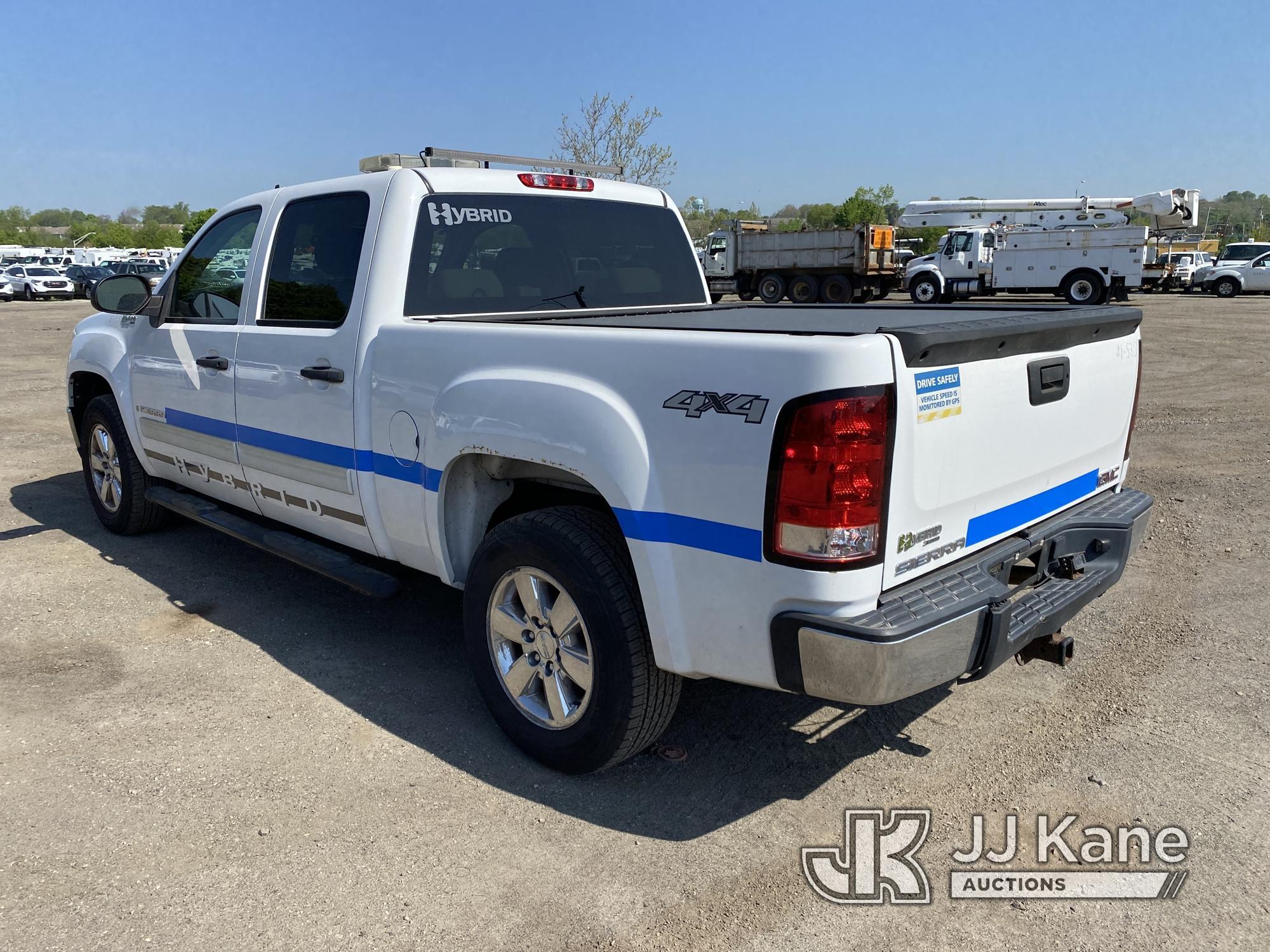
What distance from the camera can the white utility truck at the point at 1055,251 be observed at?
2730cm

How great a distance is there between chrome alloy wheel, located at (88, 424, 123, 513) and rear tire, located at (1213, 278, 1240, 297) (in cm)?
3492

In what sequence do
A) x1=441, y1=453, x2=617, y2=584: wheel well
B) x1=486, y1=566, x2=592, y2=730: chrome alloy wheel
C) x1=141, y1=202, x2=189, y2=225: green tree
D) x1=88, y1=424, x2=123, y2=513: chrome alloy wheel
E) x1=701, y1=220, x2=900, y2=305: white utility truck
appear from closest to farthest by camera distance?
x1=486, y1=566, x2=592, y2=730: chrome alloy wheel → x1=441, y1=453, x2=617, y2=584: wheel well → x1=88, y1=424, x2=123, y2=513: chrome alloy wheel → x1=701, y1=220, x2=900, y2=305: white utility truck → x1=141, y1=202, x2=189, y2=225: green tree

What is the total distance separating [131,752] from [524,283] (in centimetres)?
243

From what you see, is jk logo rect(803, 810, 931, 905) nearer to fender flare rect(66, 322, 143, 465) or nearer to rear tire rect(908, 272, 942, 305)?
fender flare rect(66, 322, 143, 465)

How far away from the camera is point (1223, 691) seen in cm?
392

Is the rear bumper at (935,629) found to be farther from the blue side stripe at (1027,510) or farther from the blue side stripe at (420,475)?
the blue side stripe at (420,475)

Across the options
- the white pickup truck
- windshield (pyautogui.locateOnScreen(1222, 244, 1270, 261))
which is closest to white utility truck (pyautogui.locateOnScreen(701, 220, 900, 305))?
windshield (pyautogui.locateOnScreen(1222, 244, 1270, 261))

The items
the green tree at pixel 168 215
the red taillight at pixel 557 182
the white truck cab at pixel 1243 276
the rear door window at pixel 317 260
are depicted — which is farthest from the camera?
the green tree at pixel 168 215

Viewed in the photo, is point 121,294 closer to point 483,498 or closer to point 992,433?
point 483,498

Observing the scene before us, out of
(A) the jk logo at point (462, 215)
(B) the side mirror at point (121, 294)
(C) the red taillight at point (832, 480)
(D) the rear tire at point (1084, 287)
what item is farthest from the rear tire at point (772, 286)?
(C) the red taillight at point (832, 480)

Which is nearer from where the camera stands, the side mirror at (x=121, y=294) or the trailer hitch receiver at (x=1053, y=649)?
the trailer hitch receiver at (x=1053, y=649)

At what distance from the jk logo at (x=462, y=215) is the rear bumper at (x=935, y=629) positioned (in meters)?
2.32

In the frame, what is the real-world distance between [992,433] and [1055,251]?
2792 centimetres

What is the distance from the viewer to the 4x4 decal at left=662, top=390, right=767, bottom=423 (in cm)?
256
